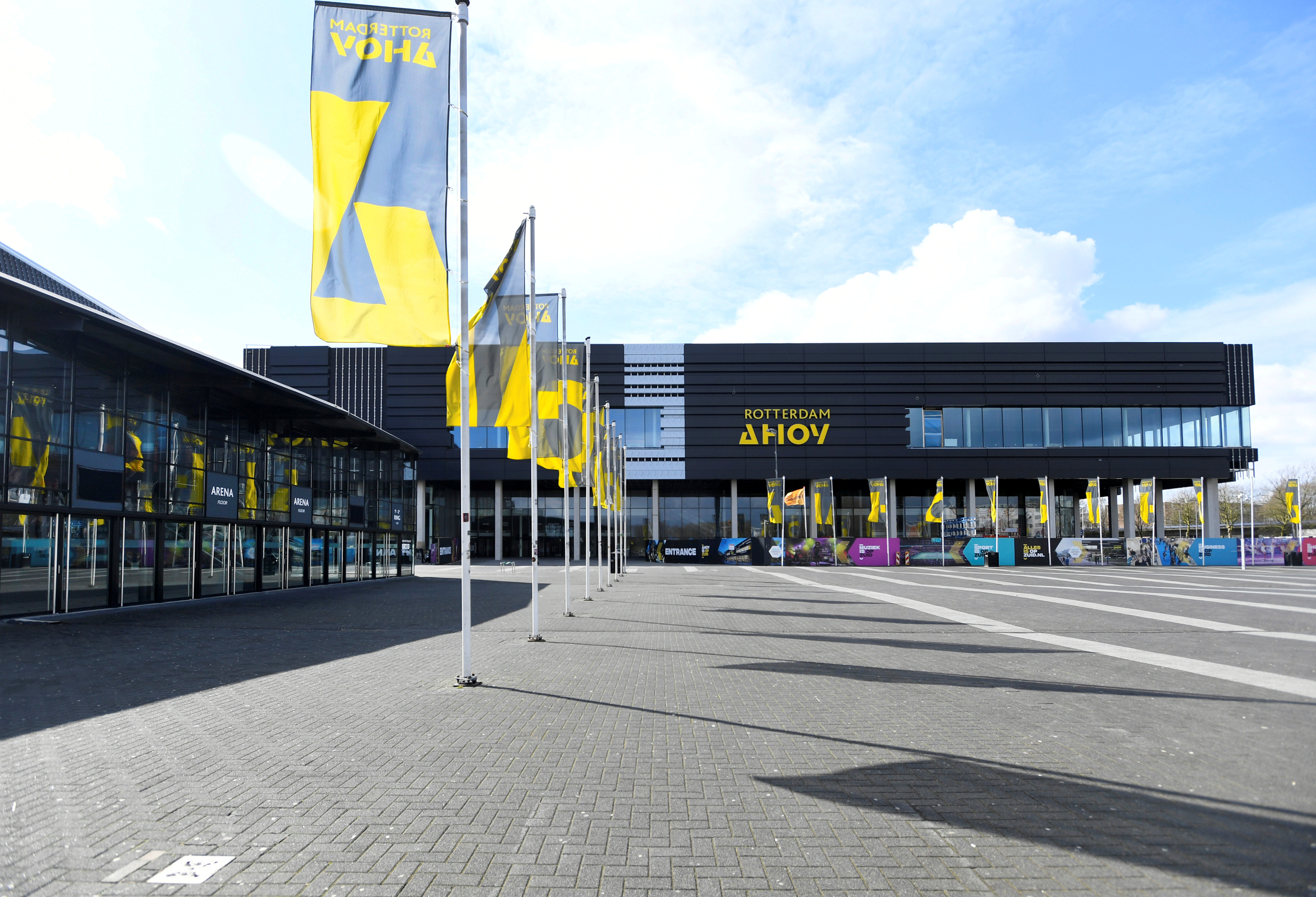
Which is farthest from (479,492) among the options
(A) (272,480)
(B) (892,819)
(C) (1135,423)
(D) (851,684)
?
(B) (892,819)

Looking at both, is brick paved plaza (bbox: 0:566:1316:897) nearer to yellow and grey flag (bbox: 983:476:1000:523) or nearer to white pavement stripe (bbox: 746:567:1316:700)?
white pavement stripe (bbox: 746:567:1316:700)

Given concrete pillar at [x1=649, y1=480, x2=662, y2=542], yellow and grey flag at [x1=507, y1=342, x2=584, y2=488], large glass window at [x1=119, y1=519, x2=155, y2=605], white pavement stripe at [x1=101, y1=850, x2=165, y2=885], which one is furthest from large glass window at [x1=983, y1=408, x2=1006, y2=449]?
white pavement stripe at [x1=101, y1=850, x2=165, y2=885]

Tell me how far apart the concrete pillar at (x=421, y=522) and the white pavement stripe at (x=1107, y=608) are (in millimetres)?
41272

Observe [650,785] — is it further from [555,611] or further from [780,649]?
[555,611]

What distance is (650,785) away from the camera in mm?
5891

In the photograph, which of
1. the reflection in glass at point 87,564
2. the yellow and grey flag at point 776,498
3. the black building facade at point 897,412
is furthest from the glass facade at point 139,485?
the black building facade at point 897,412

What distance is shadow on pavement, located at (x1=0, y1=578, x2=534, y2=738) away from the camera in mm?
9258

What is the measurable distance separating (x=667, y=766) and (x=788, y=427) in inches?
2332

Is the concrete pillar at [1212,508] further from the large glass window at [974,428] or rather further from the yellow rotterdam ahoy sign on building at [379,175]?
the yellow rotterdam ahoy sign on building at [379,175]

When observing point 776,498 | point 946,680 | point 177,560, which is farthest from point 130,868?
point 776,498

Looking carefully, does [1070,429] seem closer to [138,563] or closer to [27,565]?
[138,563]

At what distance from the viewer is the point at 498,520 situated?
214 ft

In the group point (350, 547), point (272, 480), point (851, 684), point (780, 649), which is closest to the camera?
point (851, 684)

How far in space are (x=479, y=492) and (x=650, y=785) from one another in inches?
2506
